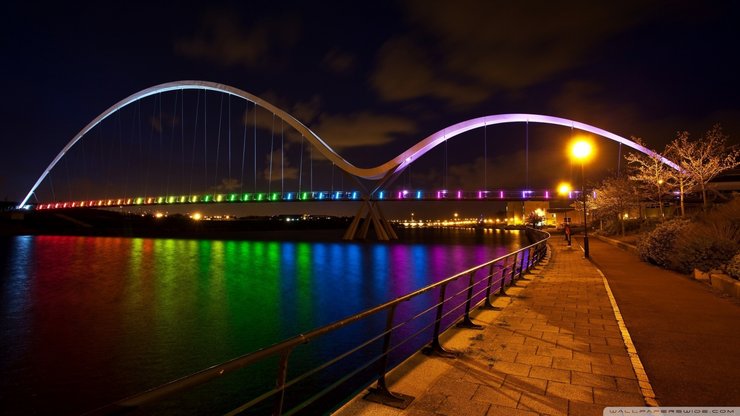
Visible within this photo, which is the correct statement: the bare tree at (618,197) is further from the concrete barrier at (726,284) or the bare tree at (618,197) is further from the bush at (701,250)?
the concrete barrier at (726,284)

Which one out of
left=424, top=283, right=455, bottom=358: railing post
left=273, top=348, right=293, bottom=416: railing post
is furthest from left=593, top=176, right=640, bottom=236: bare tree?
left=273, top=348, right=293, bottom=416: railing post

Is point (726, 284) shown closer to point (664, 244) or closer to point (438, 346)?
point (664, 244)

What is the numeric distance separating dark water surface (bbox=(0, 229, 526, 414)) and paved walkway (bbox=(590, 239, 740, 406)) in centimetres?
688

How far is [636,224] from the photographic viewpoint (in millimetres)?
39438

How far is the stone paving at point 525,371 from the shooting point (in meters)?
4.18

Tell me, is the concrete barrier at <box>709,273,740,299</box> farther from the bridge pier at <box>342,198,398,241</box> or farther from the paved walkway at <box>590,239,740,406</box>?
the bridge pier at <box>342,198,398,241</box>

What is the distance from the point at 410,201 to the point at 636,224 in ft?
144

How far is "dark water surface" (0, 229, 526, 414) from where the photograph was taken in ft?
30.9

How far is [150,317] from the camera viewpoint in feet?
54.4

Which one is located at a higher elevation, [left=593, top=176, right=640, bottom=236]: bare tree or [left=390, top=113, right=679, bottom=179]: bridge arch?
[left=390, top=113, right=679, bottom=179]: bridge arch

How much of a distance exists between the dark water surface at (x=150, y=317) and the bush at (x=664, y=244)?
10.5m

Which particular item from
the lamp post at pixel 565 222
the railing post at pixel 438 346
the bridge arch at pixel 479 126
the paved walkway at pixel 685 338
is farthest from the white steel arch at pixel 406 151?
the railing post at pixel 438 346

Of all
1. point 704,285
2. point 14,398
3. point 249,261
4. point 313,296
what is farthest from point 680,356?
point 249,261

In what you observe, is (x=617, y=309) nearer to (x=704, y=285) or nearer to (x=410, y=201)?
(x=704, y=285)
